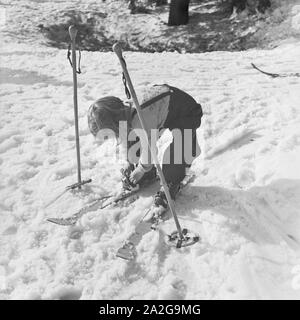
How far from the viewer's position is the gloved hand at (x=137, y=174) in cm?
481

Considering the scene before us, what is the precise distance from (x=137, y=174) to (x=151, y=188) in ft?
1.36

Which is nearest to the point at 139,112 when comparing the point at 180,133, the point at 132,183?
the point at 180,133

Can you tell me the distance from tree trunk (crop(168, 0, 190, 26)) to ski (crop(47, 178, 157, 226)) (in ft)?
31.5

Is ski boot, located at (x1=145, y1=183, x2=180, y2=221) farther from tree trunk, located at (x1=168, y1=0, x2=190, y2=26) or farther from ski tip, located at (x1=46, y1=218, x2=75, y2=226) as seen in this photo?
tree trunk, located at (x1=168, y1=0, x2=190, y2=26)

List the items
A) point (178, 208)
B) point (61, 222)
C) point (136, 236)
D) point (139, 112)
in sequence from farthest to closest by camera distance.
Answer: point (178, 208) → point (61, 222) → point (136, 236) → point (139, 112)

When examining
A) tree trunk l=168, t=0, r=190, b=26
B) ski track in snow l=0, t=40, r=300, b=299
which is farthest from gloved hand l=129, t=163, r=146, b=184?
tree trunk l=168, t=0, r=190, b=26

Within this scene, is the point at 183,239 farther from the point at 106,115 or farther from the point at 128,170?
the point at 106,115

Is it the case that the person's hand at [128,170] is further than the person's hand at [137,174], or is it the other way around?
the person's hand at [128,170]

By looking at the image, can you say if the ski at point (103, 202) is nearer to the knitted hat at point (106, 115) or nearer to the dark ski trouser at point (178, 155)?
the dark ski trouser at point (178, 155)

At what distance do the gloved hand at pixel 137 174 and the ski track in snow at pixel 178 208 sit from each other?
0.83ft

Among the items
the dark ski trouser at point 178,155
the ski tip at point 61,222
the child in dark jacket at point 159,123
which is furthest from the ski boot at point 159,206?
the ski tip at point 61,222

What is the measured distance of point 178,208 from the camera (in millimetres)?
4859

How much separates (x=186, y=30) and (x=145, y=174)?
9340 mm
